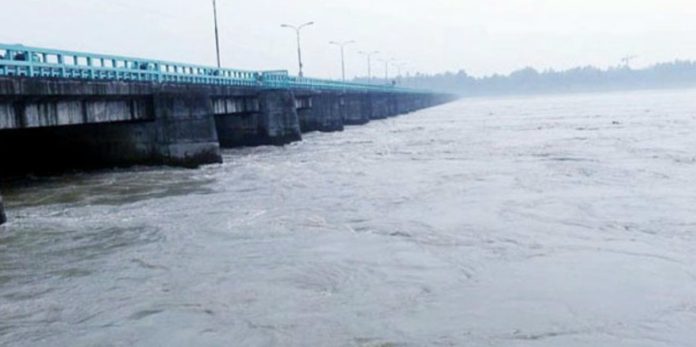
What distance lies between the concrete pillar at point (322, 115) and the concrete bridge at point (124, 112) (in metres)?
14.6

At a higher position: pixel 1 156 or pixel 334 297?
pixel 1 156

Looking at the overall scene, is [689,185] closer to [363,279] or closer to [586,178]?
[586,178]

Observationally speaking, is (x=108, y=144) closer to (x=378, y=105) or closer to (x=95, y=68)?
(x=95, y=68)

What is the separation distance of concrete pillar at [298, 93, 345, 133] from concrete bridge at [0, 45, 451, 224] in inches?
576

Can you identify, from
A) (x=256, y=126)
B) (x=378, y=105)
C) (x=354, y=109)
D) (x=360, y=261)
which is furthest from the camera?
(x=378, y=105)

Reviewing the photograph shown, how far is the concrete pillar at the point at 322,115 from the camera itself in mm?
60812

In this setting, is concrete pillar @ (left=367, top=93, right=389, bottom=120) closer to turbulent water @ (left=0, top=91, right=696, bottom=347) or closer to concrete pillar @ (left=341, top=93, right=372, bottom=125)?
concrete pillar @ (left=341, top=93, right=372, bottom=125)

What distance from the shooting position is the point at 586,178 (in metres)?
22.3

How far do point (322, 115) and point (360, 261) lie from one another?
50975mm

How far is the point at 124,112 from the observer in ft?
87.5

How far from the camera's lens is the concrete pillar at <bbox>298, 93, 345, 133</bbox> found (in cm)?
6081

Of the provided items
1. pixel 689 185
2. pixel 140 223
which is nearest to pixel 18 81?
pixel 140 223

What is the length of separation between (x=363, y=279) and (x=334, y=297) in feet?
3.29

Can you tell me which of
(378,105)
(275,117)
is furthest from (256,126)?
(378,105)
